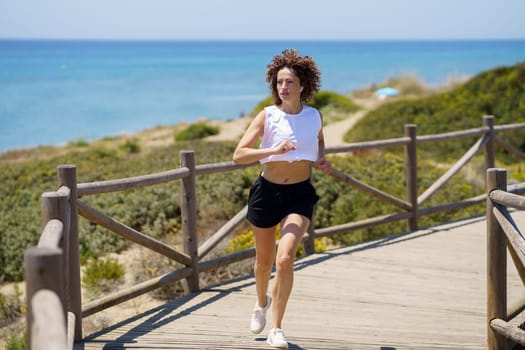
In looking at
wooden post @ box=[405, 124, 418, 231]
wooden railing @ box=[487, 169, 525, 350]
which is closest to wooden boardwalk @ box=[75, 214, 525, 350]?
wooden railing @ box=[487, 169, 525, 350]

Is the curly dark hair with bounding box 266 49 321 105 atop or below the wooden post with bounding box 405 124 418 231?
atop

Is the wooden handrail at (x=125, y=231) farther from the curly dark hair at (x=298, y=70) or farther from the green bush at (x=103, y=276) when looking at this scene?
the green bush at (x=103, y=276)

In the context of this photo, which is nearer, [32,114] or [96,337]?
[96,337]

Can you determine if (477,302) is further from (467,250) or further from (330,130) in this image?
(330,130)

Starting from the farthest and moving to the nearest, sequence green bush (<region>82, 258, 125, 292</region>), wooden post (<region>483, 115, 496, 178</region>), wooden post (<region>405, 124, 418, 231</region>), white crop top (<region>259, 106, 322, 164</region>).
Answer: wooden post (<region>483, 115, 496, 178</region>) < wooden post (<region>405, 124, 418, 231</region>) < green bush (<region>82, 258, 125, 292</region>) < white crop top (<region>259, 106, 322, 164</region>)

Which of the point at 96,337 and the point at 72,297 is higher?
the point at 72,297

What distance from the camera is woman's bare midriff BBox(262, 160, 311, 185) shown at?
4.65 metres

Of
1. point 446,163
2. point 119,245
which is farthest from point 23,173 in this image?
point 446,163

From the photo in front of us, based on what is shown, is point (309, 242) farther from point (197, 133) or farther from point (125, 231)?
point (197, 133)

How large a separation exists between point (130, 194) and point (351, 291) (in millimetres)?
6122

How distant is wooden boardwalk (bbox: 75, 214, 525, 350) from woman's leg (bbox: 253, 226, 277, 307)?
0.39 metres

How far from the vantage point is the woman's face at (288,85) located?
15.0 feet

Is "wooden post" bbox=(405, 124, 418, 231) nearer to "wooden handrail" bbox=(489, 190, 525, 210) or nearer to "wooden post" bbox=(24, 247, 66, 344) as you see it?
"wooden handrail" bbox=(489, 190, 525, 210)

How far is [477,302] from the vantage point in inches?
240
